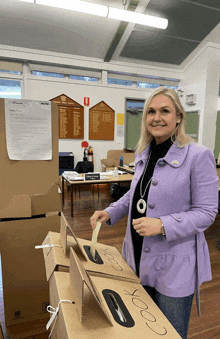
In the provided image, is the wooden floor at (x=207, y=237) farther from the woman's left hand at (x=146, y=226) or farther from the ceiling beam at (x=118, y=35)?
the ceiling beam at (x=118, y=35)

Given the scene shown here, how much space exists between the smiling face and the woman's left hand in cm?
37

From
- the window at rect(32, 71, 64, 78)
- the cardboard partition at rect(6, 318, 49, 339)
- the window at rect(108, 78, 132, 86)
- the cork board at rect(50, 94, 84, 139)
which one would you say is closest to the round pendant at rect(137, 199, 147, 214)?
the cardboard partition at rect(6, 318, 49, 339)

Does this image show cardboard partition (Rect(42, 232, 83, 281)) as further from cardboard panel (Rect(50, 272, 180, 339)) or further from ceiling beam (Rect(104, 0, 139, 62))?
ceiling beam (Rect(104, 0, 139, 62))

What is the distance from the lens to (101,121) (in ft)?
21.1

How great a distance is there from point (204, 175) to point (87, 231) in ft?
8.69

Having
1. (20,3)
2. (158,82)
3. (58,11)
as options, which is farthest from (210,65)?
(20,3)

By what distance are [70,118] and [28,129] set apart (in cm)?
493

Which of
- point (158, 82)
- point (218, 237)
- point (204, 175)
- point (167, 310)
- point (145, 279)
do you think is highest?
point (158, 82)

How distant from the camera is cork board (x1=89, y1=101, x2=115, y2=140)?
6344mm

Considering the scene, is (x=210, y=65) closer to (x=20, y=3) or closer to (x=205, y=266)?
(x=20, y=3)

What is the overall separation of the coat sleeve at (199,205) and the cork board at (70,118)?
17.9ft

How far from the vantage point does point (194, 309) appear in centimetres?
185

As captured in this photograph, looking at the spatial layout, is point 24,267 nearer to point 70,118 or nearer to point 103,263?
point 103,263

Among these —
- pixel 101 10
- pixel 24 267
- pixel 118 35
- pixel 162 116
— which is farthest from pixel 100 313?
pixel 118 35
